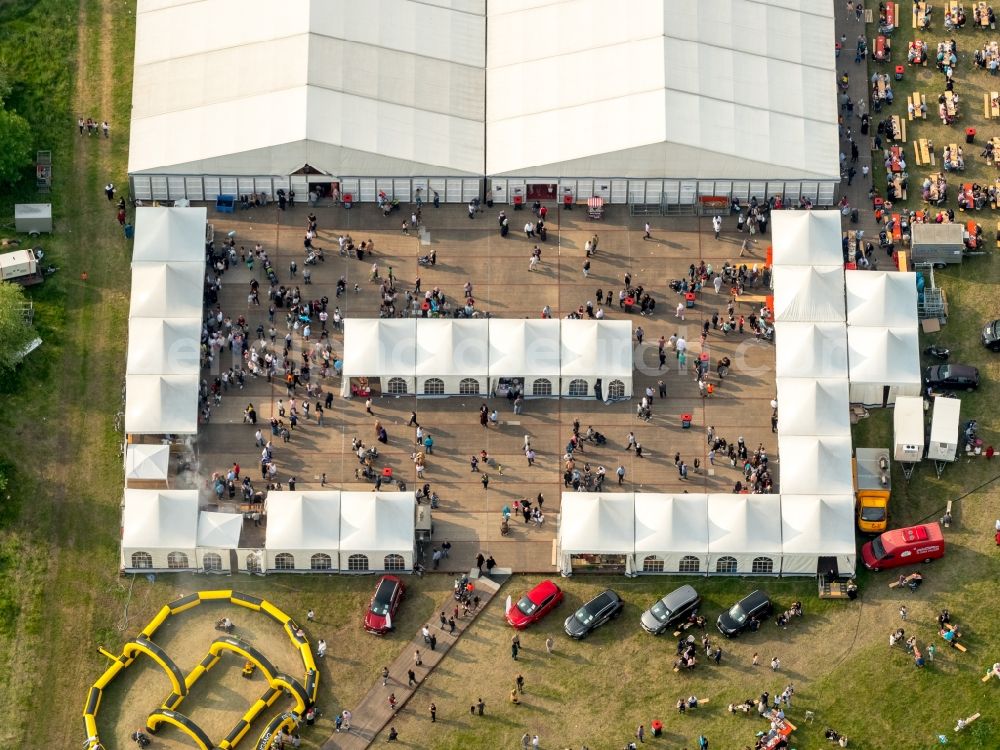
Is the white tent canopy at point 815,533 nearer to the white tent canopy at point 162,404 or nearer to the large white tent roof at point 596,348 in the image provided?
the large white tent roof at point 596,348

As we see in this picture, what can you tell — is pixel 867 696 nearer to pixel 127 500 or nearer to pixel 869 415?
pixel 869 415

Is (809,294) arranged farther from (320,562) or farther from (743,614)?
(320,562)

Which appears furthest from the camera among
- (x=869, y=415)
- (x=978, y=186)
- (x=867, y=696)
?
(x=978, y=186)

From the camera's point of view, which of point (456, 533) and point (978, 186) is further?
point (978, 186)

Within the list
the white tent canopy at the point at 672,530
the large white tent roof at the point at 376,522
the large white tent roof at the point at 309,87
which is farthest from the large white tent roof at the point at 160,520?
the white tent canopy at the point at 672,530

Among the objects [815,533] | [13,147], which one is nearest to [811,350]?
[815,533]

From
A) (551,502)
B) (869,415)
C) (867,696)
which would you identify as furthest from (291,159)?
(867,696)

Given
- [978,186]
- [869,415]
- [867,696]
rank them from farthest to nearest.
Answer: [978,186], [869,415], [867,696]
